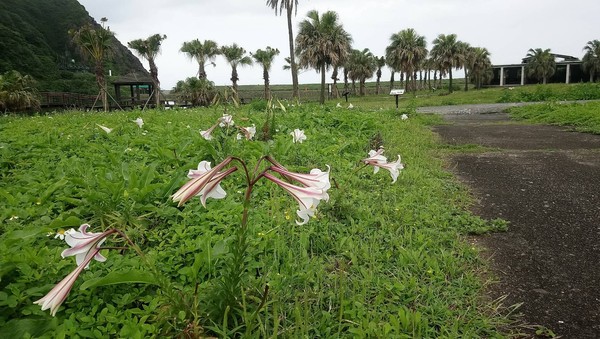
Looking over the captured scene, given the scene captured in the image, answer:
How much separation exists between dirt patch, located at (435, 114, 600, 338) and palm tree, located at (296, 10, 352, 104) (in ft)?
97.6

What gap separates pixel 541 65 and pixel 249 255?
5195 centimetres

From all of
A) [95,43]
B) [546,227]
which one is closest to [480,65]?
[95,43]

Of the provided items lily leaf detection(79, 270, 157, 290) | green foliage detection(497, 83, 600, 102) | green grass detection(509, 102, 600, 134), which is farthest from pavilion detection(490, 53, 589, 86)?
lily leaf detection(79, 270, 157, 290)

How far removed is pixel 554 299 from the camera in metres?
2.08

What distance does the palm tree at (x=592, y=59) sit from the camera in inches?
1741

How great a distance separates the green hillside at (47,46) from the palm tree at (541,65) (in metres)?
44.3

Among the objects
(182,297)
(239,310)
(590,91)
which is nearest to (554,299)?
(239,310)

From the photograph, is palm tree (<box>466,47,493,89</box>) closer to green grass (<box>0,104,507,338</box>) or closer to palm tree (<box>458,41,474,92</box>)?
palm tree (<box>458,41,474,92</box>)

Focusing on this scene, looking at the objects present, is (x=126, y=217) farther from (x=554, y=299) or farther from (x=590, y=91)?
(x=590, y=91)

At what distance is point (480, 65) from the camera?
49.8 m

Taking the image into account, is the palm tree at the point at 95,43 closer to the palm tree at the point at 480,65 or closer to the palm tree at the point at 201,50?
the palm tree at the point at 201,50

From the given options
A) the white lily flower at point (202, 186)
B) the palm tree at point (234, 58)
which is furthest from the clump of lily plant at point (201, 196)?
the palm tree at point (234, 58)

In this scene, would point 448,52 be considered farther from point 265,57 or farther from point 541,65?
point 265,57

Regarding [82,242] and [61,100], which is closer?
[82,242]
